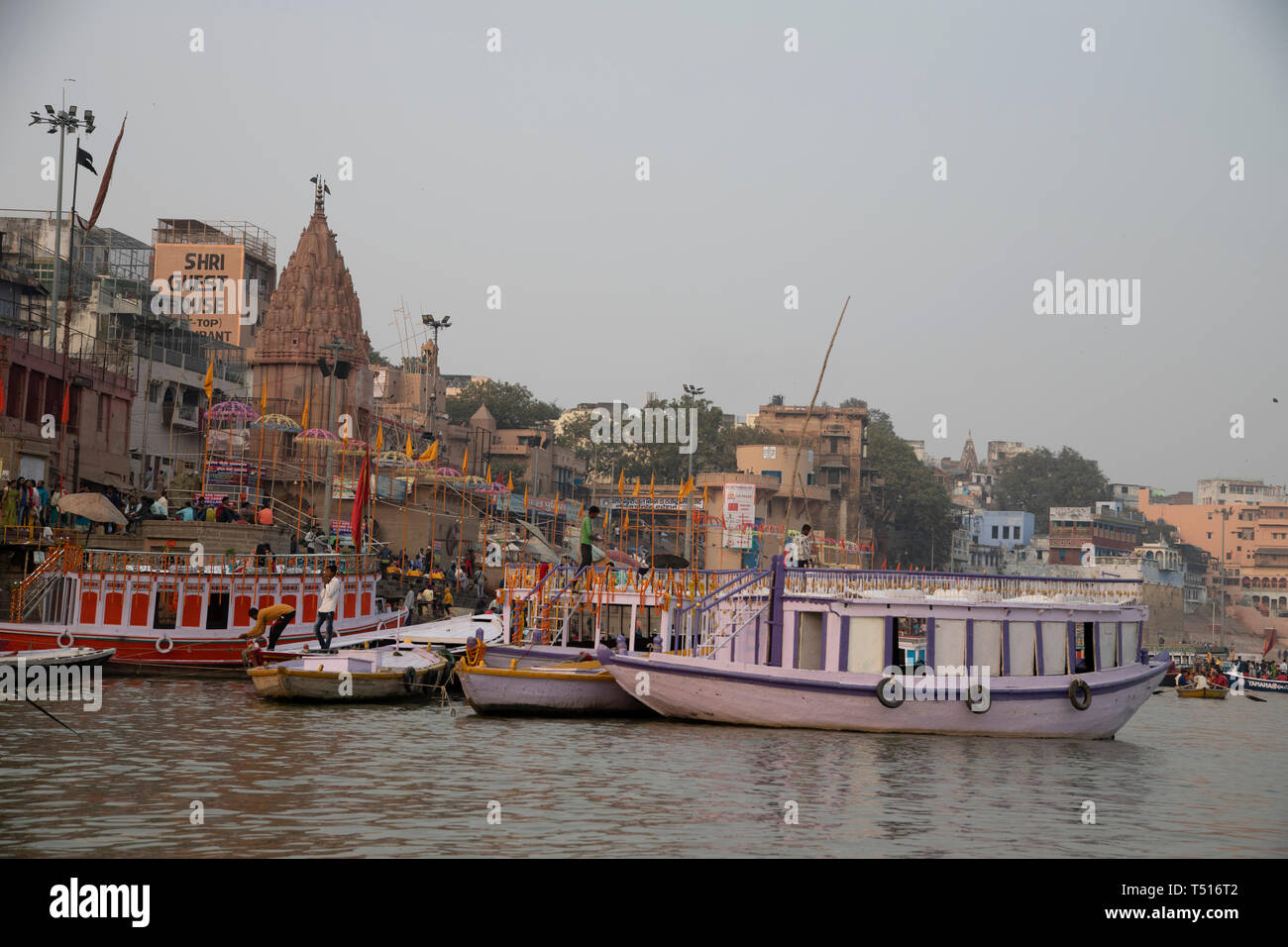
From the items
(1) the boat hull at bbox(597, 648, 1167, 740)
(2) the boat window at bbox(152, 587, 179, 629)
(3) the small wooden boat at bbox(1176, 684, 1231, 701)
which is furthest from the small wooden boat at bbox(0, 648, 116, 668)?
(3) the small wooden boat at bbox(1176, 684, 1231, 701)

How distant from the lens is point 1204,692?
54.4m

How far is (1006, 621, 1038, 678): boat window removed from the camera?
2489cm

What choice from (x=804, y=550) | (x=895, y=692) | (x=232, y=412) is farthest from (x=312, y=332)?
(x=895, y=692)

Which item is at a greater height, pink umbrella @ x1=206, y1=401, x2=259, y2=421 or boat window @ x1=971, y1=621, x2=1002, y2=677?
pink umbrella @ x1=206, y1=401, x2=259, y2=421

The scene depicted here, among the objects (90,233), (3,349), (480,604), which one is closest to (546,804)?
(3,349)

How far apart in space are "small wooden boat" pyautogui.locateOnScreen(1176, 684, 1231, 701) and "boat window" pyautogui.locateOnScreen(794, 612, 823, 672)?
35.7m

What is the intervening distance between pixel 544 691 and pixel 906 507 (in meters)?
96.2

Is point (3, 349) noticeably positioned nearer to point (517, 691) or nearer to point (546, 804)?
point (517, 691)

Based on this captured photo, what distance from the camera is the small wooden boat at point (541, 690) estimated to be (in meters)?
25.5

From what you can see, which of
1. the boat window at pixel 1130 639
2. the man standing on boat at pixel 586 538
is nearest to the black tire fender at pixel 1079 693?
the boat window at pixel 1130 639

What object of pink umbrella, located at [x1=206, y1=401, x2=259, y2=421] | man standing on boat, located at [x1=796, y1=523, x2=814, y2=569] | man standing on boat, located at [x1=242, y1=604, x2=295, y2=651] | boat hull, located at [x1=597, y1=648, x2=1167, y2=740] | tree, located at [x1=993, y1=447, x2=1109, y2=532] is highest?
tree, located at [x1=993, y1=447, x2=1109, y2=532]

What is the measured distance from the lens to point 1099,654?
2647 centimetres

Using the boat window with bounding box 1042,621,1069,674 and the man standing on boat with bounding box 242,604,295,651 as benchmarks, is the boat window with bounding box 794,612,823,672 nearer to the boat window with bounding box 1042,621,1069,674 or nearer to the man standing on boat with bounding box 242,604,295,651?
the boat window with bounding box 1042,621,1069,674
